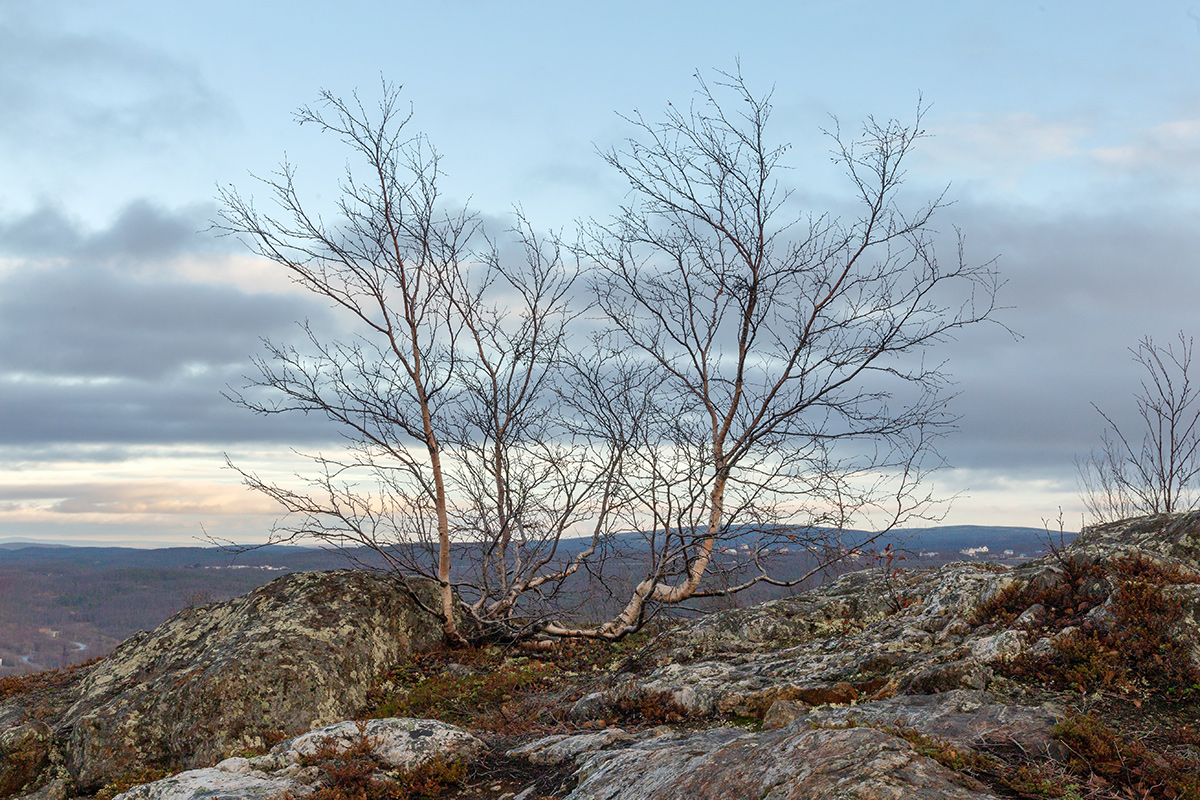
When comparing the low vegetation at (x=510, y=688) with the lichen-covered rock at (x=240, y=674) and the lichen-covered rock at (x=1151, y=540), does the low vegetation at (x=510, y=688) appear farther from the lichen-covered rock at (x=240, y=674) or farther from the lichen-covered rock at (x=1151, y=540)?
the lichen-covered rock at (x=1151, y=540)

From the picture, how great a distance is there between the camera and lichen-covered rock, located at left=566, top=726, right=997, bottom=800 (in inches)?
131

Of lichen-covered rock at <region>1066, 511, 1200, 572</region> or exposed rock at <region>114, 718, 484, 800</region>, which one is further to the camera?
lichen-covered rock at <region>1066, 511, 1200, 572</region>

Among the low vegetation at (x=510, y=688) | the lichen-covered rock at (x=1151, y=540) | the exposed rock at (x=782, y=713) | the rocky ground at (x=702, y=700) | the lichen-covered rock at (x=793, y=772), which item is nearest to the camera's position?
the lichen-covered rock at (x=793, y=772)

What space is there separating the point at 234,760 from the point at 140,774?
A: 3.94 m

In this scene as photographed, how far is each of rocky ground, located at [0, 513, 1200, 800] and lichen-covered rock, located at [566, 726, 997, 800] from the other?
0.01 m

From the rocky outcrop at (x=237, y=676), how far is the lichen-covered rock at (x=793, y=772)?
6131mm

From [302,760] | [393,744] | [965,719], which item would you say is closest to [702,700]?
[965,719]

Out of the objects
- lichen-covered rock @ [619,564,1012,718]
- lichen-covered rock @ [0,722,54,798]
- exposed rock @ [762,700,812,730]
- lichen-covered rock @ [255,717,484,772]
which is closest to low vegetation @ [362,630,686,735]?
lichen-covered rock @ [619,564,1012,718]

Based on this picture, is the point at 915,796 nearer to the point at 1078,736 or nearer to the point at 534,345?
the point at 1078,736

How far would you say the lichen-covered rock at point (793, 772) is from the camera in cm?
334

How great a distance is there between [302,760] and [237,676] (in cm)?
402

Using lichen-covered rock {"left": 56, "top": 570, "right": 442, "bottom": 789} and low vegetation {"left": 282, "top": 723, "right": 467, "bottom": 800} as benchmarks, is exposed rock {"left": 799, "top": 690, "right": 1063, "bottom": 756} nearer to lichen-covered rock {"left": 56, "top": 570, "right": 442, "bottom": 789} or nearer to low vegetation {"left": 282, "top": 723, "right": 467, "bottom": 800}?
low vegetation {"left": 282, "top": 723, "right": 467, "bottom": 800}

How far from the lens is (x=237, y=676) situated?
912 cm

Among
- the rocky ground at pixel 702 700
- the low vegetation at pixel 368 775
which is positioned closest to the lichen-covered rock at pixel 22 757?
the rocky ground at pixel 702 700
